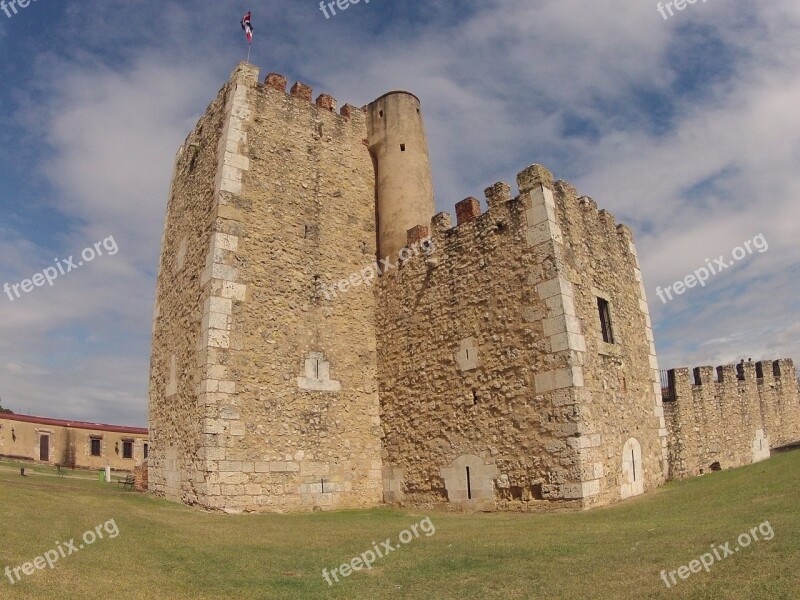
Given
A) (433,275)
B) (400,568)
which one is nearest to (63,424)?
(433,275)

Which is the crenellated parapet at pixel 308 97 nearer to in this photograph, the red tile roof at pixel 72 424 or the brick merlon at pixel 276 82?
the brick merlon at pixel 276 82

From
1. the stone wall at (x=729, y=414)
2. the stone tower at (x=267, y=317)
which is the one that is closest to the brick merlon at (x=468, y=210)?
the stone tower at (x=267, y=317)

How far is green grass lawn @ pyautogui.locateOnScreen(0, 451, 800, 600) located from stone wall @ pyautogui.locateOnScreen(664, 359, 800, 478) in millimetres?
6132

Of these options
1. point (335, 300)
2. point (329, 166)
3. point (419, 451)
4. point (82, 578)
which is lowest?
point (82, 578)

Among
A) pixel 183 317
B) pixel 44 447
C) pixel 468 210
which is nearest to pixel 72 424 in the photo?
pixel 44 447

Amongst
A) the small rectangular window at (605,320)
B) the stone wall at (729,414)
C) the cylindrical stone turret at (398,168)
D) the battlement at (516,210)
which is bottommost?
the stone wall at (729,414)

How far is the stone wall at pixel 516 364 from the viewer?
37.1 ft

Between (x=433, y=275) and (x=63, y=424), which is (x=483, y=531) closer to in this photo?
(x=433, y=275)

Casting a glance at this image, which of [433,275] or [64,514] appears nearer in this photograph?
[64,514]

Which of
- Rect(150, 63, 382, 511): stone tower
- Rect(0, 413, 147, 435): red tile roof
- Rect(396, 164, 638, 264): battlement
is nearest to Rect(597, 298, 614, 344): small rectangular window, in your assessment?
Rect(396, 164, 638, 264): battlement

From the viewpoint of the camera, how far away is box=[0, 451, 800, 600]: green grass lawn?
5.40 meters

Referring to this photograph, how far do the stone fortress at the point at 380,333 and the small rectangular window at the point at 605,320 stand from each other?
0.05 m

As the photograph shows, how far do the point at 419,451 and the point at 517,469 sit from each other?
9.06 feet

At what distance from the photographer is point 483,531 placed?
911 centimetres
